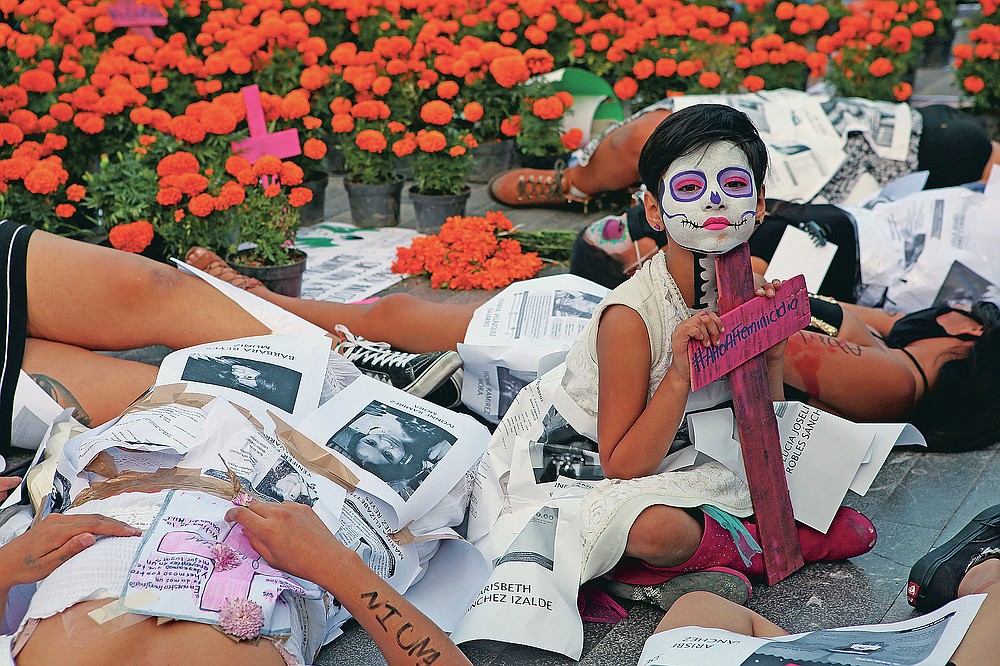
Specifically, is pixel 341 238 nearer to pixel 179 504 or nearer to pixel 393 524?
pixel 393 524

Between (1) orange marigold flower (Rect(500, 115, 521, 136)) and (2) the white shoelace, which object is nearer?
(2) the white shoelace

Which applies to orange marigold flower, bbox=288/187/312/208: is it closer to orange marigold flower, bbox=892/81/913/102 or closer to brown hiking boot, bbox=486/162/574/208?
brown hiking boot, bbox=486/162/574/208

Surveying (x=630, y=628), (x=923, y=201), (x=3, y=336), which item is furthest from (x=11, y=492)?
(x=923, y=201)

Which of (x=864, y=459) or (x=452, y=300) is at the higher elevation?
(x=864, y=459)

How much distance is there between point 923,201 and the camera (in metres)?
3.22

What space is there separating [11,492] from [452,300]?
66.2 inches

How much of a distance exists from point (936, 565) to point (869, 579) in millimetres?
193

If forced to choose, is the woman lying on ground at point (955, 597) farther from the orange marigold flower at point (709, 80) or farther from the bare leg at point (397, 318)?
the orange marigold flower at point (709, 80)

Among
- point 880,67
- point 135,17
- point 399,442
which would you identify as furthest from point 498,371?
point 880,67

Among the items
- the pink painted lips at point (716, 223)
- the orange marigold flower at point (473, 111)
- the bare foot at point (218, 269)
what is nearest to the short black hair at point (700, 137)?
the pink painted lips at point (716, 223)

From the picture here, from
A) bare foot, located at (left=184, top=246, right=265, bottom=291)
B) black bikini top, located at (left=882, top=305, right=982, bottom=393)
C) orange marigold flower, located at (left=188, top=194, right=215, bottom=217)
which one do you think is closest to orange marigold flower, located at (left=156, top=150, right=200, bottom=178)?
orange marigold flower, located at (left=188, top=194, right=215, bottom=217)

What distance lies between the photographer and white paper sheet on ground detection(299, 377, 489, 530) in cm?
195

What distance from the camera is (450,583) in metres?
1.97

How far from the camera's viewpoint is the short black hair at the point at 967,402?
2443mm
